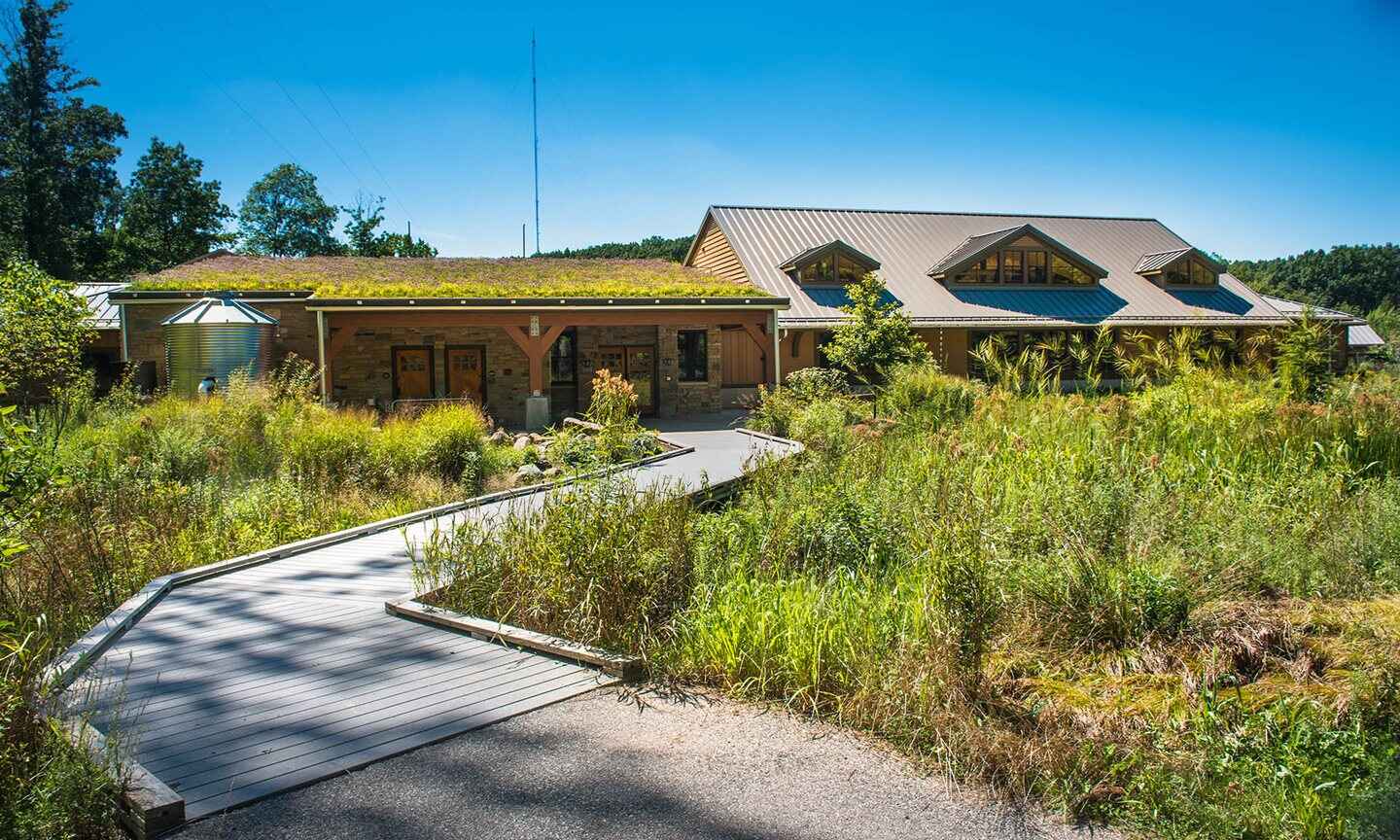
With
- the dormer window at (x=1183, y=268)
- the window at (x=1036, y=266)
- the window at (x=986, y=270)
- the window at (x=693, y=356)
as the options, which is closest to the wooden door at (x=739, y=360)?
the window at (x=693, y=356)

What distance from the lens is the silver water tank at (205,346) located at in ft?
52.8

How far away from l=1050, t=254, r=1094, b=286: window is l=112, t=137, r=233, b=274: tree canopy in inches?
1418

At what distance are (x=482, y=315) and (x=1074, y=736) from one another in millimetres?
14803

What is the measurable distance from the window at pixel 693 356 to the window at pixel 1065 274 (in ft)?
38.6

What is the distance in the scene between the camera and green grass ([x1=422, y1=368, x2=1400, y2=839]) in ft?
11.5

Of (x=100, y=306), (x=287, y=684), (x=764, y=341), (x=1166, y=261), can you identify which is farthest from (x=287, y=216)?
(x=287, y=684)

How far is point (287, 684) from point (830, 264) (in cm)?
2087

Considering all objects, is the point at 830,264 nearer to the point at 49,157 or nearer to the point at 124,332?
the point at 124,332

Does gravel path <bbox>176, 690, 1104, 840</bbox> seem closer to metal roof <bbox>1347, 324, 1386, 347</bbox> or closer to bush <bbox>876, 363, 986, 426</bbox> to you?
bush <bbox>876, 363, 986, 426</bbox>

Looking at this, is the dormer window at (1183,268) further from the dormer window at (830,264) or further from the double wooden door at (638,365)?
the double wooden door at (638,365)

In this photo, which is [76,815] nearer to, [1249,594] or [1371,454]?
[1249,594]

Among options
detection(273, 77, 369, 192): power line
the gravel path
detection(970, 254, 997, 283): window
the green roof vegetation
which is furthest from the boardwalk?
detection(970, 254, 997, 283): window

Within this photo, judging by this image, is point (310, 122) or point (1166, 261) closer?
point (310, 122)

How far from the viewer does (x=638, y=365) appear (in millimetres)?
21312
